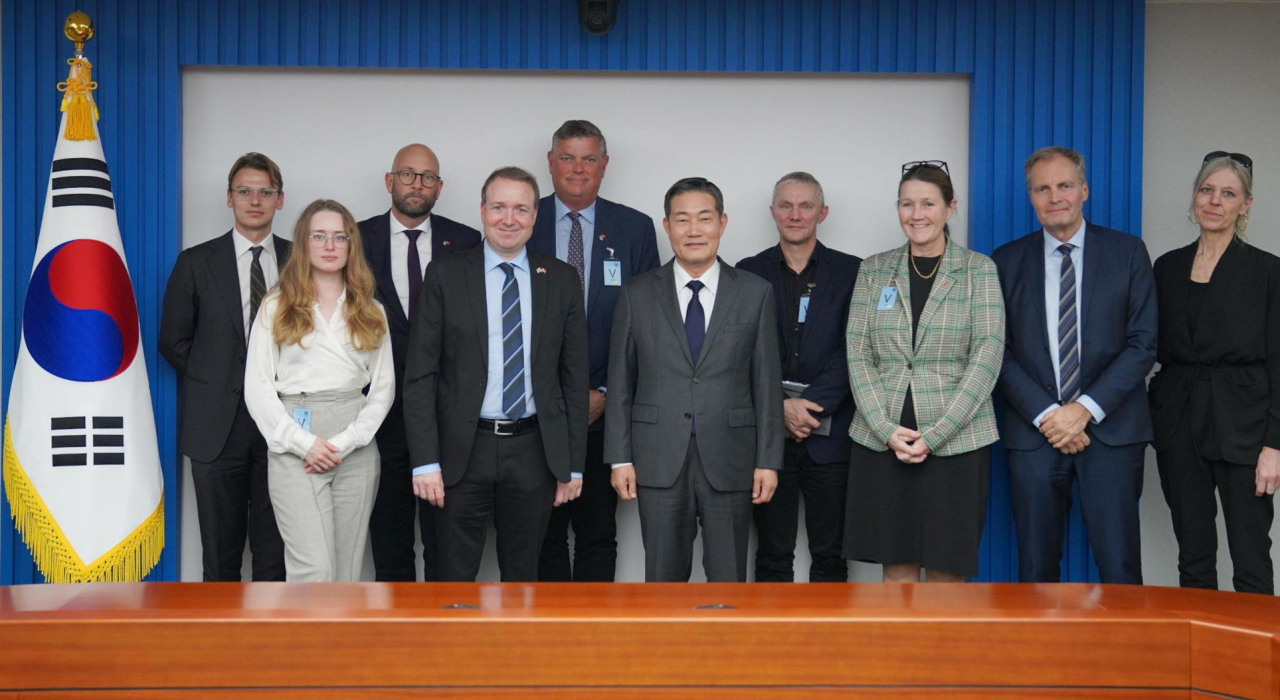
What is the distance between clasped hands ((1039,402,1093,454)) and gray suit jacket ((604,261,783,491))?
3.37 ft

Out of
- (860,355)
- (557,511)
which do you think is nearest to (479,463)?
(557,511)

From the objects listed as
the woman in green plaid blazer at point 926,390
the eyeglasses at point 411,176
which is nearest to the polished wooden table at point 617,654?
the woman in green plaid blazer at point 926,390

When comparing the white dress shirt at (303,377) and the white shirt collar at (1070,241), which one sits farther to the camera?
the white shirt collar at (1070,241)

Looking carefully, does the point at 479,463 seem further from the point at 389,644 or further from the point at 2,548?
the point at 2,548

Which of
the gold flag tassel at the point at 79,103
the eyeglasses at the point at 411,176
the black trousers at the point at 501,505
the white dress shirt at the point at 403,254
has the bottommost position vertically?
the black trousers at the point at 501,505

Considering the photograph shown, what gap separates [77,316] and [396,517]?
145cm

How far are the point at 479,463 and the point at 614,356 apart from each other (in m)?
0.59

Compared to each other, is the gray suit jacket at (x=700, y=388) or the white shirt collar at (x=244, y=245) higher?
the white shirt collar at (x=244, y=245)

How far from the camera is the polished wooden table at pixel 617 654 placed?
6.53 ft

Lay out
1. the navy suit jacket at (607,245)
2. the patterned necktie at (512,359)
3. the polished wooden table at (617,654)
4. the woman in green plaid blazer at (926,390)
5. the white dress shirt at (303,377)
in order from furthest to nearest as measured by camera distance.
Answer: the navy suit jacket at (607,245), the woman in green plaid blazer at (926,390), the patterned necktie at (512,359), the white dress shirt at (303,377), the polished wooden table at (617,654)

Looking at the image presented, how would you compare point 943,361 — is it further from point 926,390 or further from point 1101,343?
point 1101,343

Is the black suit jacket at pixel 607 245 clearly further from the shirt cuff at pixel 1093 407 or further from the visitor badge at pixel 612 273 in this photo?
the shirt cuff at pixel 1093 407

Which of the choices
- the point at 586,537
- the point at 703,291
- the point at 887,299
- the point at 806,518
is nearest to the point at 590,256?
the point at 703,291

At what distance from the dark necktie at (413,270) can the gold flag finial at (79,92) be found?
4.21 ft
